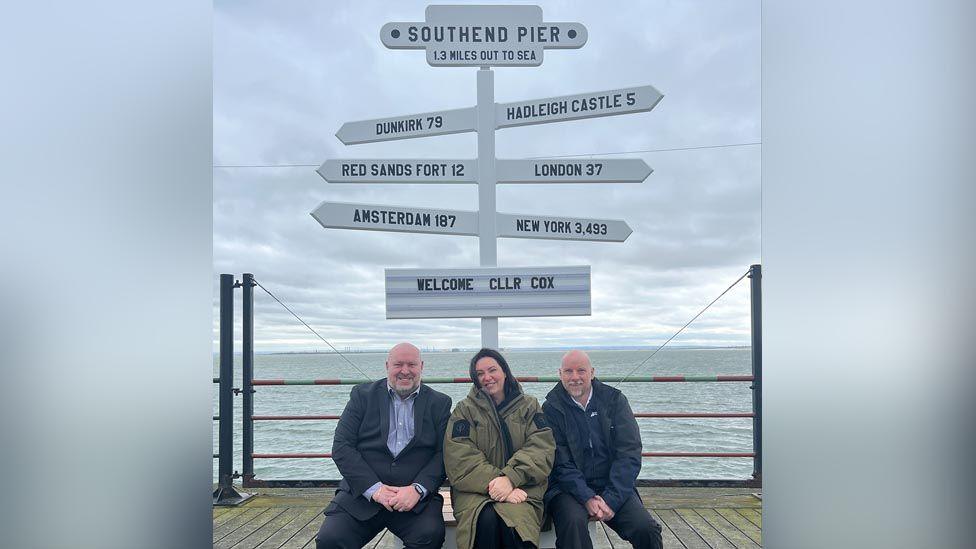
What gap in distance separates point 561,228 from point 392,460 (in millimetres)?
1483

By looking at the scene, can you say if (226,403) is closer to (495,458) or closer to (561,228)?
(495,458)

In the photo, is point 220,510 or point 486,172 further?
point 220,510

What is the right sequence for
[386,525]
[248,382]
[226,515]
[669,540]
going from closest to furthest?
[386,525] < [669,540] < [226,515] < [248,382]

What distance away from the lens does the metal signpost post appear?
11.0 ft

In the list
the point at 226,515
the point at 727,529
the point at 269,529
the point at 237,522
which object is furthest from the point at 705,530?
the point at 226,515

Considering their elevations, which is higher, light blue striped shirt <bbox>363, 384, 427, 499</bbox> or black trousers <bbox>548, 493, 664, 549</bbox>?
light blue striped shirt <bbox>363, 384, 427, 499</bbox>

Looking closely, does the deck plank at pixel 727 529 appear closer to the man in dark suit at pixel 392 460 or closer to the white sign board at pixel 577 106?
the man in dark suit at pixel 392 460

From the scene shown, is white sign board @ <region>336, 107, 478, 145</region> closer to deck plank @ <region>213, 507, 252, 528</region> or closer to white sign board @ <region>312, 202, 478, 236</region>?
white sign board @ <region>312, 202, 478, 236</region>

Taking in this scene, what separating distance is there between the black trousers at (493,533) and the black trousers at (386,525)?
0.58 ft

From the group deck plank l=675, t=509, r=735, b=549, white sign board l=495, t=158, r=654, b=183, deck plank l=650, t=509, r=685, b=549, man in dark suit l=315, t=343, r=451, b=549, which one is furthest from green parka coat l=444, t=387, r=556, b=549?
white sign board l=495, t=158, r=654, b=183

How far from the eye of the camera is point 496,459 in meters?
2.69

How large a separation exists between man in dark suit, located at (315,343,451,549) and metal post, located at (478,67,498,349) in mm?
738

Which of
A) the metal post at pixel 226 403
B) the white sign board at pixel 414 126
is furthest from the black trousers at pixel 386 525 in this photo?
the white sign board at pixel 414 126
